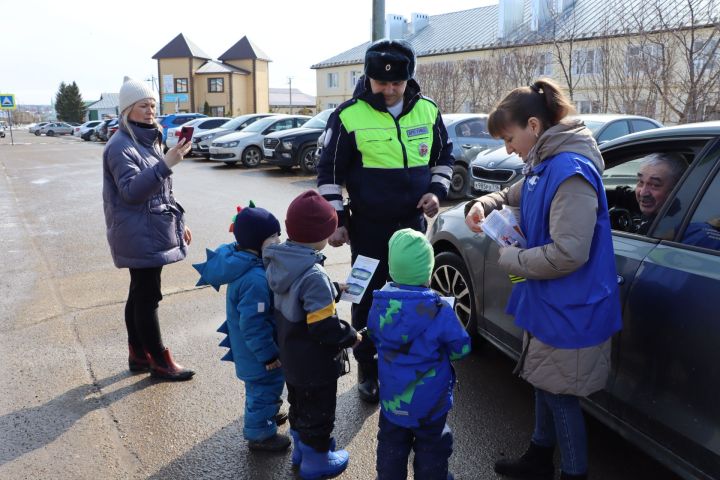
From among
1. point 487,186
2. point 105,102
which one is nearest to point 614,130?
point 487,186

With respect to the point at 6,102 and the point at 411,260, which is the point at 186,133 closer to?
the point at 411,260

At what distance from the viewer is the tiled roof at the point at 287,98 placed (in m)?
91.6

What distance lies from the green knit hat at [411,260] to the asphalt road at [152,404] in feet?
3.55

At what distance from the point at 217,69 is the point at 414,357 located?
6918 centimetres

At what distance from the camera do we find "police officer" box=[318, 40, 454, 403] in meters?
3.20

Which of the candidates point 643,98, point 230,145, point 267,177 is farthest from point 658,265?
point 643,98

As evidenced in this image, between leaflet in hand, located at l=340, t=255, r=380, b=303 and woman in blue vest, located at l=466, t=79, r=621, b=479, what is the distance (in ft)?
2.01

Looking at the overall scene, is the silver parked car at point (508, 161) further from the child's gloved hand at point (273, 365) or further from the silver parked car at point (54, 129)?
the silver parked car at point (54, 129)

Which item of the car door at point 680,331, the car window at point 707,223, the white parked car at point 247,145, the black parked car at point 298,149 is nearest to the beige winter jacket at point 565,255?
the car door at point 680,331

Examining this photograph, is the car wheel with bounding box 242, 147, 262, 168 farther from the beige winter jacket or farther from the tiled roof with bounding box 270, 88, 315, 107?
the tiled roof with bounding box 270, 88, 315, 107

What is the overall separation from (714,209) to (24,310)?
17.3 feet

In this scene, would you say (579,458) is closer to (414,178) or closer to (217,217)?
(414,178)

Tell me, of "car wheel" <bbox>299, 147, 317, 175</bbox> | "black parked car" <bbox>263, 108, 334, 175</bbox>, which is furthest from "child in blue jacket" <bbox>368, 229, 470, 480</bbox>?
"car wheel" <bbox>299, 147, 317, 175</bbox>

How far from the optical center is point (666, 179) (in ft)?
9.14
